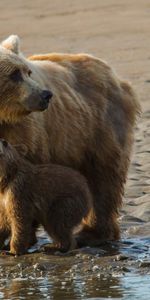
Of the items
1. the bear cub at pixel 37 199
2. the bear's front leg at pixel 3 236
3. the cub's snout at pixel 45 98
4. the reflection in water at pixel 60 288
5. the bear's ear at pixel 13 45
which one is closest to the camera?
the reflection in water at pixel 60 288

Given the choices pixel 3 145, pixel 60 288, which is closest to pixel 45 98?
pixel 3 145

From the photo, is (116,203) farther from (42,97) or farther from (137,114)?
(42,97)

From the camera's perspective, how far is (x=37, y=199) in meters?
8.70

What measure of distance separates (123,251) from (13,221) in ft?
3.38

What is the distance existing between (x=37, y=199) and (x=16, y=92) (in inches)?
34.0

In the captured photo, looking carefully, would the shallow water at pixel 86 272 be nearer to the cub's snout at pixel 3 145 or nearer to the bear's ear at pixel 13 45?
the cub's snout at pixel 3 145

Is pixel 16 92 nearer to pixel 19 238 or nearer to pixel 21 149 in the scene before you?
pixel 21 149

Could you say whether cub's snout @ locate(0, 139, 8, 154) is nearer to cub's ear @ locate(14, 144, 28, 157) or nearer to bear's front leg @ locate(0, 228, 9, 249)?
cub's ear @ locate(14, 144, 28, 157)

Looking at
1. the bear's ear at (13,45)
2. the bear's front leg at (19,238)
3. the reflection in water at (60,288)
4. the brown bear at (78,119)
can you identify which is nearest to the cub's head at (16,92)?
the brown bear at (78,119)

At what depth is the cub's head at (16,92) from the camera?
28.3ft

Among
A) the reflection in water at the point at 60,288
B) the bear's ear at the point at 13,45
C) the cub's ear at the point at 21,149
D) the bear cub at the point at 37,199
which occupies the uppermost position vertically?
the bear's ear at the point at 13,45

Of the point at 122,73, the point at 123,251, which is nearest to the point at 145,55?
the point at 122,73

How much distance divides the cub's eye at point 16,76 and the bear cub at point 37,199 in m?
0.53

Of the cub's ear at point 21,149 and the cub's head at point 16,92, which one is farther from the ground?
the cub's head at point 16,92
